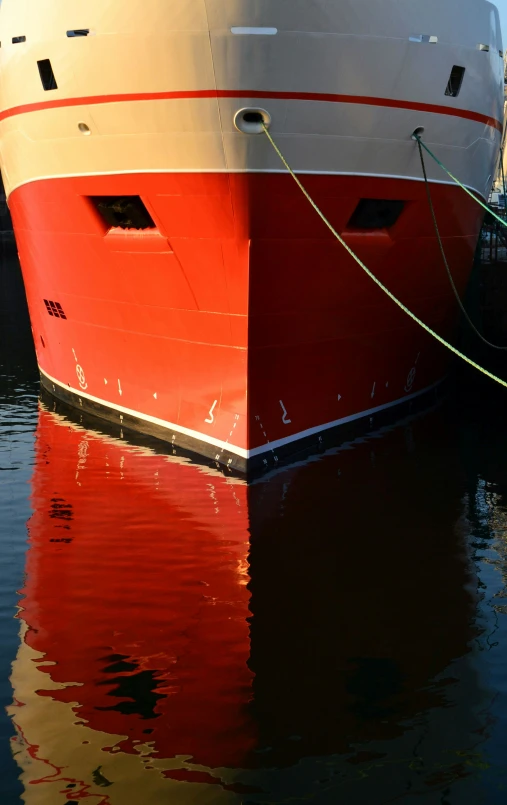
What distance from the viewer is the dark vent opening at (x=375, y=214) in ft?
34.1

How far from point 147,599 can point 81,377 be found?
629 centimetres

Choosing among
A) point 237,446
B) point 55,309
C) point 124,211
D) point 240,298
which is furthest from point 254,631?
point 55,309

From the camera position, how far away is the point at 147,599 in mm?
7199

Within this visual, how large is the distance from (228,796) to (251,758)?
1.11ft

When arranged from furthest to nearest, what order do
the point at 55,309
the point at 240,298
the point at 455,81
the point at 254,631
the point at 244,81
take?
the point at 55,309 → the point at 455,81 → the point at 240,298 → the point at 244,81 → the point at 254,631

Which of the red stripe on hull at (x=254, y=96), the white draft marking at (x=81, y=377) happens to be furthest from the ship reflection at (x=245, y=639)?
the red stripe on hull at (x=254, y=96)

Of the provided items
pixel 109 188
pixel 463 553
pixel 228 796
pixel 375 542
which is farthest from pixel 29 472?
pixel 228 796

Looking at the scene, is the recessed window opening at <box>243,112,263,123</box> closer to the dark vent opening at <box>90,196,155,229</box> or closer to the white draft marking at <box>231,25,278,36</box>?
the white draft marking at <box>231,25,278,36</box>

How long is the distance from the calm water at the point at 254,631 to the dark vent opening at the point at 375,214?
2.66 meters

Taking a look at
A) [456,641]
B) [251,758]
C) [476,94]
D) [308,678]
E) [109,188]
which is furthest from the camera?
[476,94]

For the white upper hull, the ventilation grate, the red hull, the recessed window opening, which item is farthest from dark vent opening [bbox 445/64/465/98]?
the ventilation grate

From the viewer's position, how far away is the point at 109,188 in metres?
10.2

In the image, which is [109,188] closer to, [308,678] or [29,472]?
[29,472]

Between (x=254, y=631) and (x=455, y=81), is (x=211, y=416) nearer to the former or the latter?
(x=254, y=631)
